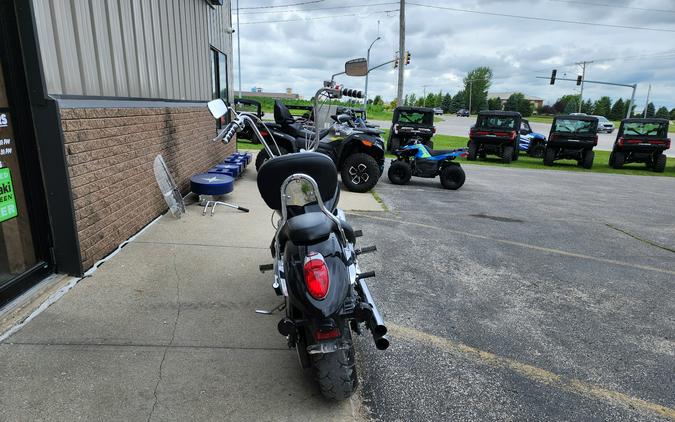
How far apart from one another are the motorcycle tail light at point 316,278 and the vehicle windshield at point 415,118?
15.3 metres

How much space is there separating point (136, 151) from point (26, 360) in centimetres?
281

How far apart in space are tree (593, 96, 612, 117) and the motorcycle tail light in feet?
312

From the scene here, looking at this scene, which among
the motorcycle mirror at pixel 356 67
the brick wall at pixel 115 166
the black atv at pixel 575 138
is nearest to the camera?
the brick wall at pixel 115 166

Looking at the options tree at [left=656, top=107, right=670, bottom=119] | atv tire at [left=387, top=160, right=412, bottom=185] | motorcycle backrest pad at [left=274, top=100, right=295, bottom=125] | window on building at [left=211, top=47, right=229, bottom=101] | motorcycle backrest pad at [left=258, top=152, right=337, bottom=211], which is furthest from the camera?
tree at [left=656, top=107, right=670, bottom=119]

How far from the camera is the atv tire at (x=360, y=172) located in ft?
27.9

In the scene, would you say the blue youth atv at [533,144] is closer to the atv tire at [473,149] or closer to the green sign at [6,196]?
the atv tire at [473,149]

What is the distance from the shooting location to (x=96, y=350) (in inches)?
102

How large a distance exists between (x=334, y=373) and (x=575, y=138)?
669 inches

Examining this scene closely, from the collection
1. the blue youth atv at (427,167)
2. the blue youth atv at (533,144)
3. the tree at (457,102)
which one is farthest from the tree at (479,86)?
the blue youth atv at (427,167)

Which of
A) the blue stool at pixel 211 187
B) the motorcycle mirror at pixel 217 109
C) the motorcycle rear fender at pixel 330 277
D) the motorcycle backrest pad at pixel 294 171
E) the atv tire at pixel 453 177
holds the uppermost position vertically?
the motorcycle mirror at pixel 217 109

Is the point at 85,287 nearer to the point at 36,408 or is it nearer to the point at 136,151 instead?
the point at 36,408

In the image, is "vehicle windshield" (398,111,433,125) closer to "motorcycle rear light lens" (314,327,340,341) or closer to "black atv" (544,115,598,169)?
"black atv" (544,115,598,169)

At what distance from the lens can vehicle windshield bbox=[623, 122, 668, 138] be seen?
1576cm

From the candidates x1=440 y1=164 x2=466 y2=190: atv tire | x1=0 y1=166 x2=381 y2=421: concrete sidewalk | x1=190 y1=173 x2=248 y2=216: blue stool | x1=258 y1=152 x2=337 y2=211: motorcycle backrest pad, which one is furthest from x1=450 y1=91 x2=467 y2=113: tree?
x1=258 y1=152 x2=337 y2=211: motorcycle backrest pad
